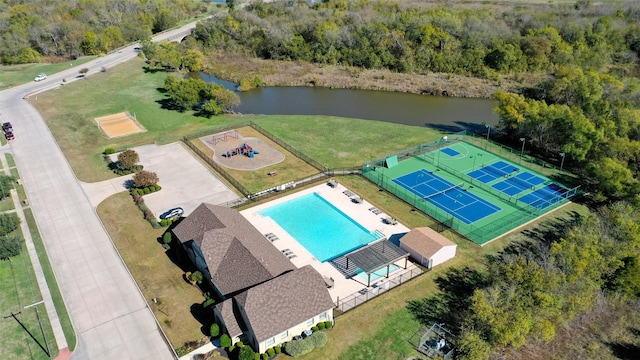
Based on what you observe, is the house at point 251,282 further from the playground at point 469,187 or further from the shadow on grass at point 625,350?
the shadow on grass at point 625,350

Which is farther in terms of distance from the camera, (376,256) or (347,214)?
(347,214)

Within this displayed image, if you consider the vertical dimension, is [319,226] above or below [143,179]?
below

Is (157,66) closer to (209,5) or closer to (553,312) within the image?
(209,5)

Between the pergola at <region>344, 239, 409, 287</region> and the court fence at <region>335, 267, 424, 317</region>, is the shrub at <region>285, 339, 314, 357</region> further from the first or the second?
the pergola at <region>344, 239, 409, 287</region>

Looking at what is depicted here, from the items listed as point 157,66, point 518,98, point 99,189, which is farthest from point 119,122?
point 518,98

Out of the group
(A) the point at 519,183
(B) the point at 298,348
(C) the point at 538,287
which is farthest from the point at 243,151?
(C) the point at 538,287

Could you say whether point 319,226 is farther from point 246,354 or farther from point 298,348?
point 246,354
